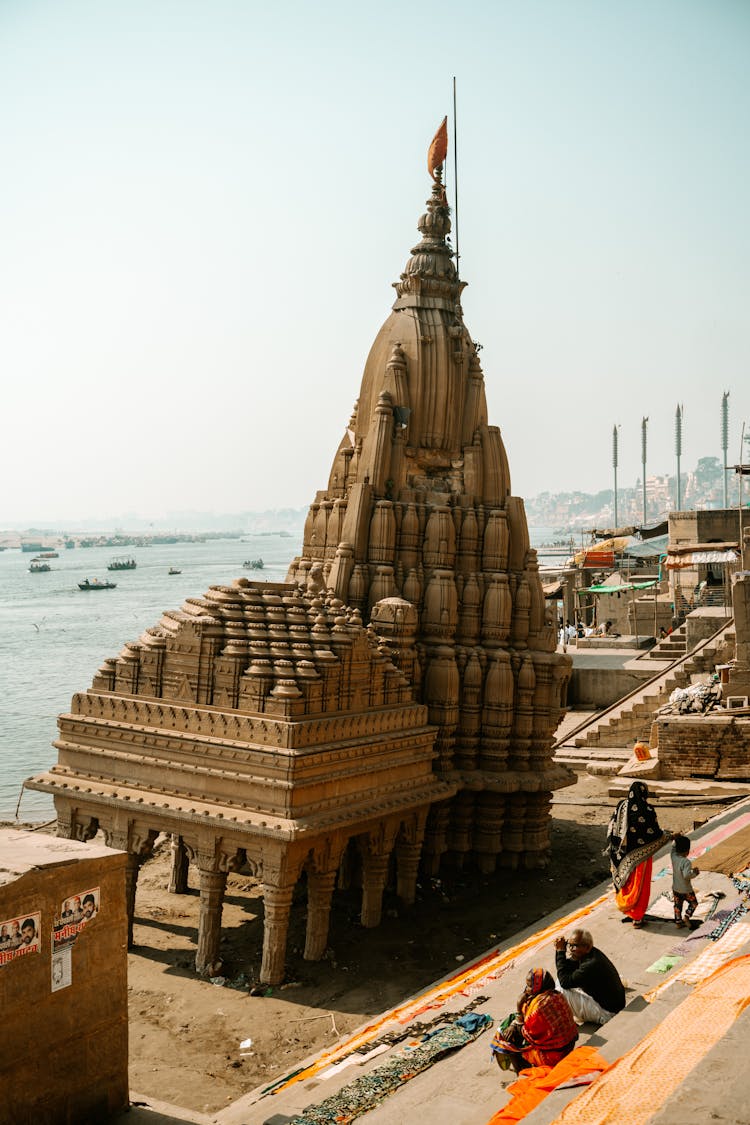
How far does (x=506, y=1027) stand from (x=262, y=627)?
343 inches

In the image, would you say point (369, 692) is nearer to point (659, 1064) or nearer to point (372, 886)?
point (372, 886)

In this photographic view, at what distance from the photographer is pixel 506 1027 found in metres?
9.46

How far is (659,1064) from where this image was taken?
6.77 meters

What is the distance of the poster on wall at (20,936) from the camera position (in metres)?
7.99

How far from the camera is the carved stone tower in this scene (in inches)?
812

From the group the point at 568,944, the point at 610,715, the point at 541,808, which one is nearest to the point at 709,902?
the point at 568,944

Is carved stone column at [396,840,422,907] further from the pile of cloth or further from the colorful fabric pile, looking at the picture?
the pile of cloth

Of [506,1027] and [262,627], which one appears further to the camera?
[262,627]

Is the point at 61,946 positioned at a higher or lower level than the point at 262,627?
lower

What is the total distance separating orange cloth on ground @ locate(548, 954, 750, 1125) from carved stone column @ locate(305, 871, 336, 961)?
29.0 feet

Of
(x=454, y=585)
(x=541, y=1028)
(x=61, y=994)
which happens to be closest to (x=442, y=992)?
(x=541, y=1028)

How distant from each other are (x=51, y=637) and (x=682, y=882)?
7985cm

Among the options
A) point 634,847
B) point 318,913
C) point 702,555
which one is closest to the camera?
point 634,847

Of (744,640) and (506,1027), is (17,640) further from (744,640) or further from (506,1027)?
(506,1027)
